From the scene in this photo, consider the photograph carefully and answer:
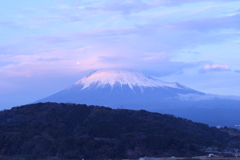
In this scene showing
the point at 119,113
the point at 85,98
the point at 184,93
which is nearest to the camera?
the point at 119,113

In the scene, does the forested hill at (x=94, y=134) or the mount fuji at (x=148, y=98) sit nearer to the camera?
the forested hill at (x=94, y=134)

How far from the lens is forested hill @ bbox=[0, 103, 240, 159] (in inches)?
947

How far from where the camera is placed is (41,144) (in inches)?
982

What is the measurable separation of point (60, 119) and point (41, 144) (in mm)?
6981

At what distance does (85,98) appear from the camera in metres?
81.0

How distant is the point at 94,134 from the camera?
92.5ft

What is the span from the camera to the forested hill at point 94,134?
947 inches

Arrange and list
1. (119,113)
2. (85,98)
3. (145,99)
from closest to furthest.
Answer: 1. (119,113)
2. (85,98)
3. (145,99)

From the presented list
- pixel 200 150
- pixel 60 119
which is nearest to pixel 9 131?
pixel 60 119

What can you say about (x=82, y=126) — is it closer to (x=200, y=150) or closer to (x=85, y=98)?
(x=200, y=150)

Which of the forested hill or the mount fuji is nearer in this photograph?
the forested hill

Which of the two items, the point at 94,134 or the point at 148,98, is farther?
the point at 148,98

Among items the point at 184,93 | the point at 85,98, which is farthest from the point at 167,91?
the point at 85,98

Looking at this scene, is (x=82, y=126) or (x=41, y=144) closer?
(x=41, y=144)
